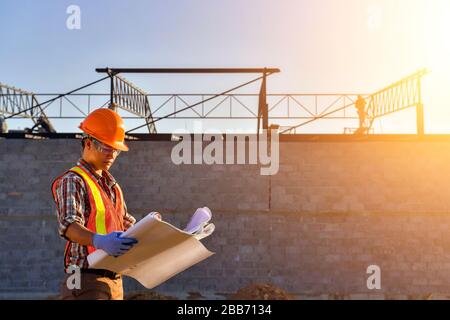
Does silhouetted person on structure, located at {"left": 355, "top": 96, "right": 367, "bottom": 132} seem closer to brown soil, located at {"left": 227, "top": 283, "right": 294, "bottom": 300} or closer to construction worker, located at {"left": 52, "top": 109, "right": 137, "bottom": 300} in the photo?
brown soil, located at {"left": 227, "top": 283, "right": 294, "bottom": 300}

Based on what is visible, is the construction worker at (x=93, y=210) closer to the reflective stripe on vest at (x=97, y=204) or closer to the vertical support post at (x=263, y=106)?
the reflective stripe on vest at (x=97, y=204)

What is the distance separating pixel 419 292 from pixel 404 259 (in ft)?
1.94

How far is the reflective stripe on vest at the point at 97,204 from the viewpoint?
104 inches

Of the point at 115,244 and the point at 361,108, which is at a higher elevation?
the point at 361,108

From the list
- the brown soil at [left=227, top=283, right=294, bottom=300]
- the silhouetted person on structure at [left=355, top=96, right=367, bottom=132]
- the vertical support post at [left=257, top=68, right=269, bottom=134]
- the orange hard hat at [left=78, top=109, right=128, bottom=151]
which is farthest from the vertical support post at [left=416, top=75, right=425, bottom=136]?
the orange hard hat at [left=78, top=109, right=128, bottom=151]

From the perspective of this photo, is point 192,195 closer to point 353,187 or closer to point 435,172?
point 353,187

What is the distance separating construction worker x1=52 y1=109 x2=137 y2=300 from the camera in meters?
2.48

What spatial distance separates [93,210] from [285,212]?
681cm

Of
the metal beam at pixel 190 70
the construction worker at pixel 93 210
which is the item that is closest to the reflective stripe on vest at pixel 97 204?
the construction worker at pixel 93 210

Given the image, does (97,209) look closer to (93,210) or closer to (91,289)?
(93,210)

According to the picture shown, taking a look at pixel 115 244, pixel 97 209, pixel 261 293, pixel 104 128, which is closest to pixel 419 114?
pixel 261 293

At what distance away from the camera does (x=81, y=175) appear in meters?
2.65

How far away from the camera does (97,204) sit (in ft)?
8.76

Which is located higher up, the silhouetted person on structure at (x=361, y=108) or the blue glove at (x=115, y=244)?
the silhouetted person on structure at (x=361, y=108)
